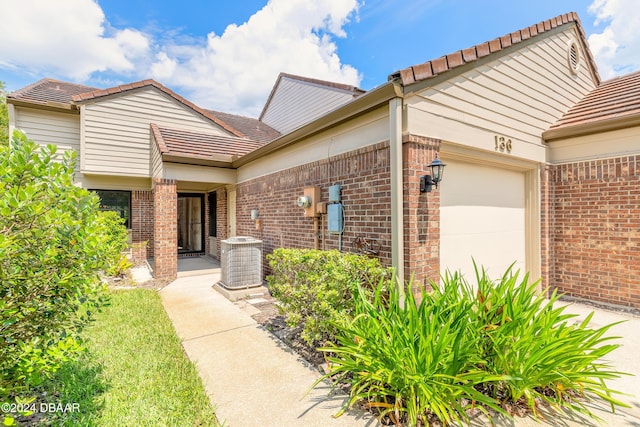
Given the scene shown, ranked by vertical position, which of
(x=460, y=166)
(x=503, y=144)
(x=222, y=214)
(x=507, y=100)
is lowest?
(x=222, y=214)

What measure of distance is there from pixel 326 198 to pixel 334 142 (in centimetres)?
99

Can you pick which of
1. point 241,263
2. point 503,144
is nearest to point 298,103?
point 241,263

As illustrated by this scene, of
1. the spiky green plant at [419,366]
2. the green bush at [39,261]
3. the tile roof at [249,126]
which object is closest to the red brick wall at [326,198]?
the spiky green plant at [419,366]

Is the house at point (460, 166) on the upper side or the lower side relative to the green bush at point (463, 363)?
upper

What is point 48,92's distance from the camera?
10.1m

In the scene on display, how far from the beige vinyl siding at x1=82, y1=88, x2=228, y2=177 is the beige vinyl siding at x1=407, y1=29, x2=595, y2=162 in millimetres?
9128

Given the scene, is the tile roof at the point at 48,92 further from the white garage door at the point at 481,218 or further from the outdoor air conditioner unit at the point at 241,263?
the white garage door at the point at 481,218

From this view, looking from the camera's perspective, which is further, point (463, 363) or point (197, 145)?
point (197, 145)

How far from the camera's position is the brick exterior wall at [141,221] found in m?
10.2

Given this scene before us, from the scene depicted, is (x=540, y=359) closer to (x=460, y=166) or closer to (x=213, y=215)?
(x=460, y=166)

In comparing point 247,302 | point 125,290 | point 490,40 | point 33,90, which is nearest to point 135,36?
point 33,90

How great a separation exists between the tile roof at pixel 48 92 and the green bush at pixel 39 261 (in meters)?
10.0

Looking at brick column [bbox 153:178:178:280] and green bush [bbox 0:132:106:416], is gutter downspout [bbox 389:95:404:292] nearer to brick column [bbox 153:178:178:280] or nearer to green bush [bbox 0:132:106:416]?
green bush [bbox 0:132:106:416]

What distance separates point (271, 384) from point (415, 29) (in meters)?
8.39
